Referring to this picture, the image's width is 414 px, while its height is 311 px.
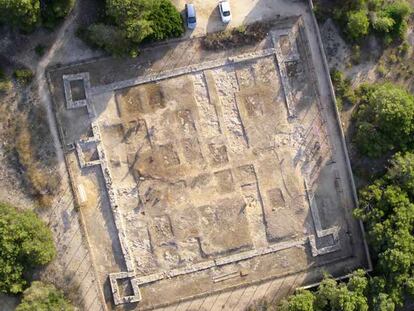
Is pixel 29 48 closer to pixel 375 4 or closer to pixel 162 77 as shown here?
pixel 162 77

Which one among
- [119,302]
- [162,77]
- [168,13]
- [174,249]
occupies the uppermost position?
[168,13]

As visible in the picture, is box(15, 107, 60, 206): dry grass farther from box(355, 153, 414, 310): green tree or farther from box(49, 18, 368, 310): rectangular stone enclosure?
box(355, 153, 414, 310): green tree

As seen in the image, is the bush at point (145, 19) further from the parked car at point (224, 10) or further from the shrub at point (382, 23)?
the shrub at point (382, 23)

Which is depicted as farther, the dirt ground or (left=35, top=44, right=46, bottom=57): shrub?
A: the dirt ground

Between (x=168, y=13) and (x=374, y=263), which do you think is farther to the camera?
(x=374, y=263)

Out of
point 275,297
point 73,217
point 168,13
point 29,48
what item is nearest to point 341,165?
point 275,297

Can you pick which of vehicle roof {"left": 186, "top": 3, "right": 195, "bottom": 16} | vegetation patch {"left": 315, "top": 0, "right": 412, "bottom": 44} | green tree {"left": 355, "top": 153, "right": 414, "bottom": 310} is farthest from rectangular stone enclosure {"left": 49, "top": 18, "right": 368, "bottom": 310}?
vegetation patch {"left": 315, "top": 0, "right": 412, "bottom": 44}

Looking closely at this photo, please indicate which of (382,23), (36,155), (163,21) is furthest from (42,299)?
(382,23)
